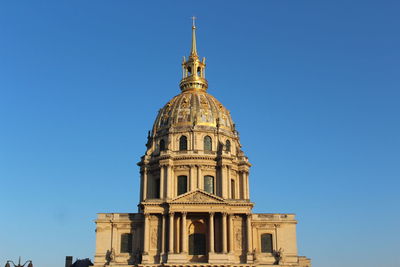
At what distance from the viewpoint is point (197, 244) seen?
60.6 m

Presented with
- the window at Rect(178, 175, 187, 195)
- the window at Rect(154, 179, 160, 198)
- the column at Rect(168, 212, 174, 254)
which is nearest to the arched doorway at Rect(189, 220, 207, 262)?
the column at Rect(168, 212, 174, 254)

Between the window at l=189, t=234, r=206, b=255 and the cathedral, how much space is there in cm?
11

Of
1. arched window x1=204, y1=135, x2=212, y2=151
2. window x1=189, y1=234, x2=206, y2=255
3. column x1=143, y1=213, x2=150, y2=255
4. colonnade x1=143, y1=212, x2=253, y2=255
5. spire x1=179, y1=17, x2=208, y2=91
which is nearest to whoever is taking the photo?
colonnade x1=143, y1=212, x2=253, y2=255

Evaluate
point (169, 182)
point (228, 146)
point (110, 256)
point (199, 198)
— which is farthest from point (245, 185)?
point (110, 256)

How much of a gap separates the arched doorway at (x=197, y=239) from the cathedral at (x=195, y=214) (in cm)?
11

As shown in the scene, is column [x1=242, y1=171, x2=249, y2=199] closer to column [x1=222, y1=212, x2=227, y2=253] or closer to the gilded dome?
the gilded dome

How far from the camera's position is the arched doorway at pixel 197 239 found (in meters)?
60.0

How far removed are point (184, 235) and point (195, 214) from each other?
126 inches

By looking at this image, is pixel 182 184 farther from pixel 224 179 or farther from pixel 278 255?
pixel 278 255

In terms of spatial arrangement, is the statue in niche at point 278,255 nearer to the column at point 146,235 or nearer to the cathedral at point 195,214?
the cathedral at point 195,214

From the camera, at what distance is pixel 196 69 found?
7638cm

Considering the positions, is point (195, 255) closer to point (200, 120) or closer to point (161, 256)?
point (161, 256)

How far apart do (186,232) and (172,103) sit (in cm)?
2101

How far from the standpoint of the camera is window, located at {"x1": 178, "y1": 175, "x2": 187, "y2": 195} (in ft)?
214
